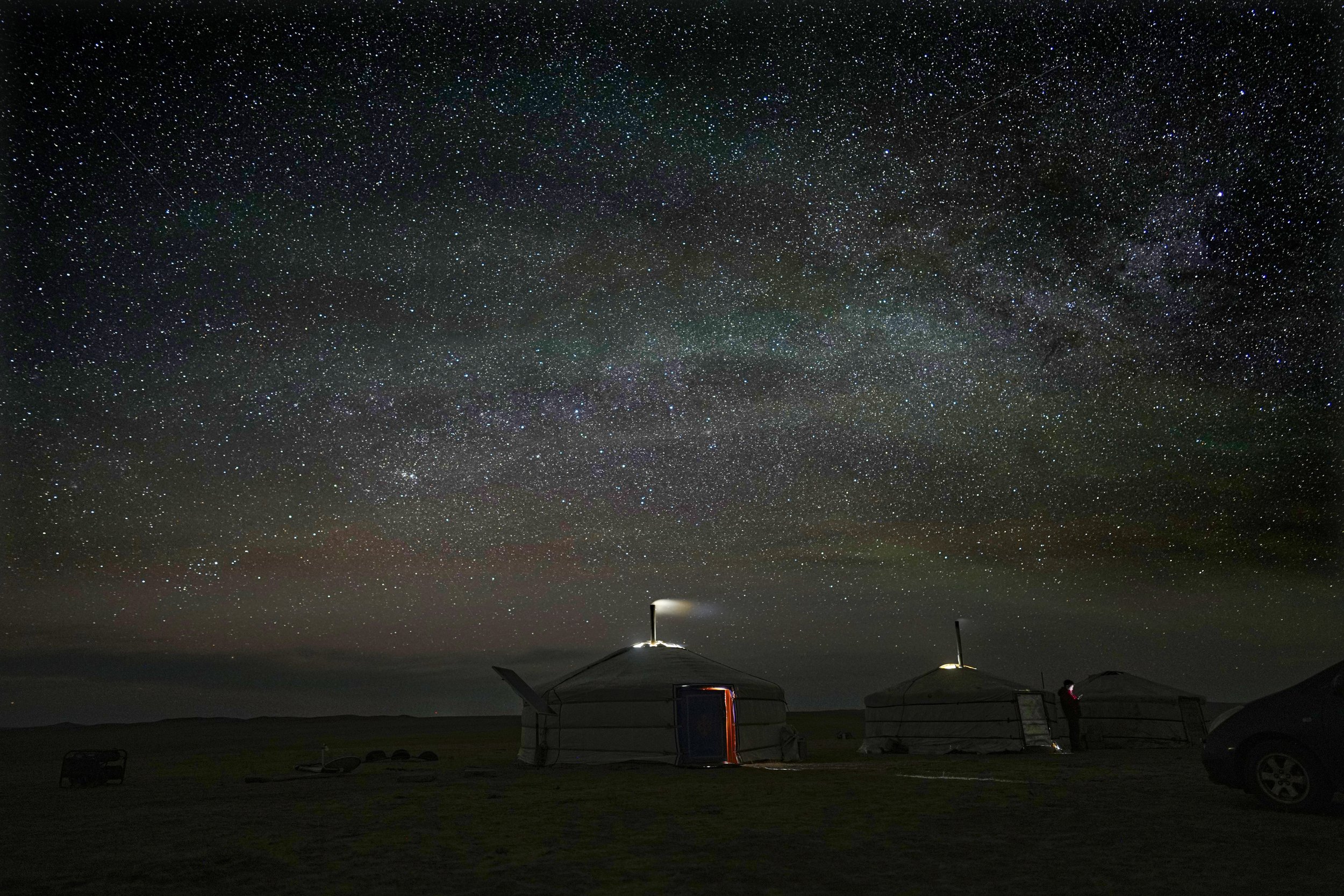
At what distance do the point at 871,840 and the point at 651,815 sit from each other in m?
2.87

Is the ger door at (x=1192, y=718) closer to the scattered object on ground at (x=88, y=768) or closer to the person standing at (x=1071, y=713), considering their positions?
the person standing at (x=1071, y=713)

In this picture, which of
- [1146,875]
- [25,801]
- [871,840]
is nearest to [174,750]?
[25,801]

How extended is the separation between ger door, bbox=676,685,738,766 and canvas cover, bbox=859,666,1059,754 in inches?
223

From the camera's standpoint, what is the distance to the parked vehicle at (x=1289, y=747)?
8.13 m

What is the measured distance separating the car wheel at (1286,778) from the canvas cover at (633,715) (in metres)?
10.8

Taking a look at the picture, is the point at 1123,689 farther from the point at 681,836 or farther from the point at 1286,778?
the point at 681,836

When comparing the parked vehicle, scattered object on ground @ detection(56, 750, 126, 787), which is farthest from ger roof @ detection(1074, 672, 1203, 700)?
scattered object on ground @ detection(56, 750, 126, 787)

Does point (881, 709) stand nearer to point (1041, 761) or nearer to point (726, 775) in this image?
point (1041, 761)

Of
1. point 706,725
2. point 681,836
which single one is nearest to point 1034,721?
point 706,725

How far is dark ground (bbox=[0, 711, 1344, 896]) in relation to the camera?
6059mm

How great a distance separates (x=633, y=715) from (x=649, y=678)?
0.83 m

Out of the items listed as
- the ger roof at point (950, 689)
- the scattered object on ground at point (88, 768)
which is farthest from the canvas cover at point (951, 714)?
the scattered object on ground at point (88, 768)

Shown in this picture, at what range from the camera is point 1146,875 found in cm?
596

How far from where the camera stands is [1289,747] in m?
8.45
